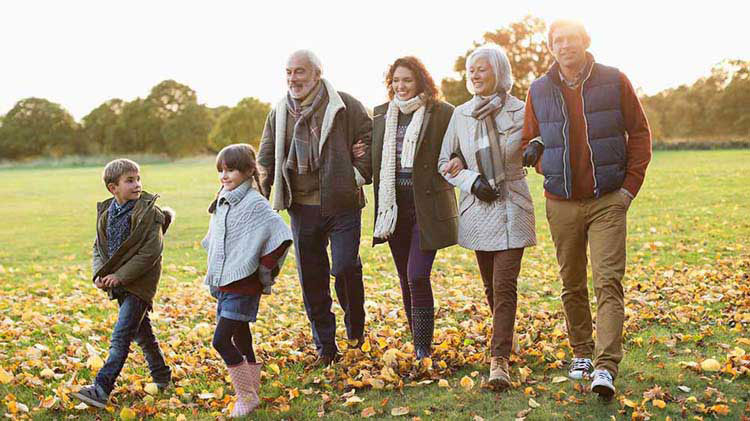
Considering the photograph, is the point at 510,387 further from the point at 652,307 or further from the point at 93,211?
the point at 93,211

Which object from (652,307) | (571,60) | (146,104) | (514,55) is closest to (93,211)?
(652,307)

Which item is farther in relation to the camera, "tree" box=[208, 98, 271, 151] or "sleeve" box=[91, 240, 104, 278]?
"tree" box=[208, 98, 271, 151]

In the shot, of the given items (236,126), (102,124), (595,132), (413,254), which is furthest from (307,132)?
(102,124)

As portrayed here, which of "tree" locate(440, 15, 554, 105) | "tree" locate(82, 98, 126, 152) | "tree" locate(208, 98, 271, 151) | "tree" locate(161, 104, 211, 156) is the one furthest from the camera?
"tree" locate(82, 98, 126, 152)

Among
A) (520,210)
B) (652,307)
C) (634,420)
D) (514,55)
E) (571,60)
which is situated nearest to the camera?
(634,420)

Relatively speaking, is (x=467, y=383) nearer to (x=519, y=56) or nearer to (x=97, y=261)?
(x=97, y=261)

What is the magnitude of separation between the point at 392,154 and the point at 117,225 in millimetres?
1944

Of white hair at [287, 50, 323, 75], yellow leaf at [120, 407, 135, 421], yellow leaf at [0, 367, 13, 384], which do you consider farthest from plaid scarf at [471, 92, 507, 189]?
yellow leaf at [0, 367, 13, 384]

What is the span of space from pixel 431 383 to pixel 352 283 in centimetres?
105

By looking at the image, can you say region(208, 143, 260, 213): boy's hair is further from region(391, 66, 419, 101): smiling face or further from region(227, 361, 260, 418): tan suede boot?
region(391, 66, 419, 101): smiling face

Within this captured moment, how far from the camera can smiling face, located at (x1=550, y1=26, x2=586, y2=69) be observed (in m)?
4.80

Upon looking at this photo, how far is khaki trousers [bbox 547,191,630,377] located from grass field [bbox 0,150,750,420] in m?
0.35

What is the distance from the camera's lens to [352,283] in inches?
229

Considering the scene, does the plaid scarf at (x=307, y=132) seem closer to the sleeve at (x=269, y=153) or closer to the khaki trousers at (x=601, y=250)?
the sleeve at (x=269, y=153)
